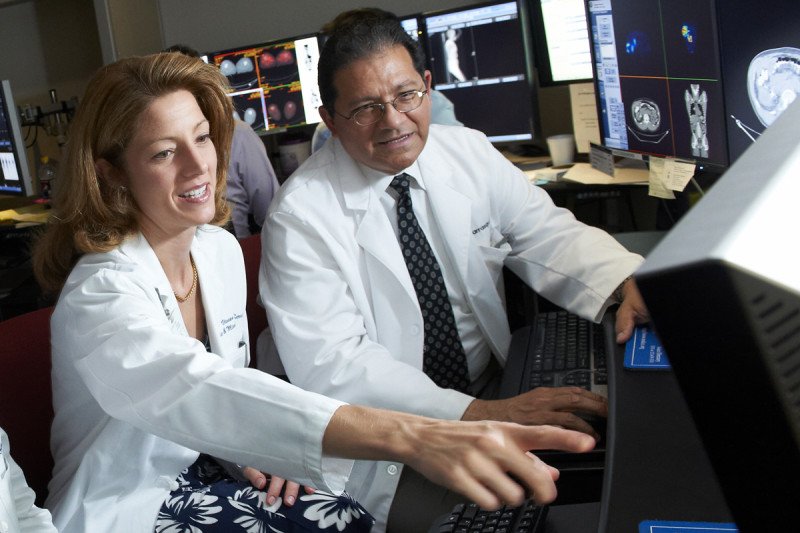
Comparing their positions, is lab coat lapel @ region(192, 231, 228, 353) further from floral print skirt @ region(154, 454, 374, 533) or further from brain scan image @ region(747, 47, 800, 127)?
brain scan image @ region(747, 47, 800, 127)

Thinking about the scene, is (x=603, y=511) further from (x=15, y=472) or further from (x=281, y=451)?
(x=15, y=472)

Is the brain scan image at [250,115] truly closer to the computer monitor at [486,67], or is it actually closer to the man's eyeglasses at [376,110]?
the computer monitor at [486,67]

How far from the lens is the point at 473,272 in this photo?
6.05 feet

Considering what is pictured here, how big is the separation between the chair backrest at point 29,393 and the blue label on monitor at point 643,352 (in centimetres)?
86

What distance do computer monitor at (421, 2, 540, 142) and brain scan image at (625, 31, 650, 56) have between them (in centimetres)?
109

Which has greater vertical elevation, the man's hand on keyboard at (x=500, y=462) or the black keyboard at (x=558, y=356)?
the man's hand on keyboard at (x=500, y=462)

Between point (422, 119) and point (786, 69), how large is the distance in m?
0.66

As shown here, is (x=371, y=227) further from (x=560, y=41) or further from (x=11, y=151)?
(x=11, y=151)

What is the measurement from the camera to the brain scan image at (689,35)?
185 cm

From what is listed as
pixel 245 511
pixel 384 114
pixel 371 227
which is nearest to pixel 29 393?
pixel 245 511

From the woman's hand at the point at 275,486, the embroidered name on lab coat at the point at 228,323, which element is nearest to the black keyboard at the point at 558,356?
the woman's hand at the point at 275,486

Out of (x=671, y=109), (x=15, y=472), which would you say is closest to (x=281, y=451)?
(x=15, y=472)

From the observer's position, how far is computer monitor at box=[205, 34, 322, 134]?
155 inches

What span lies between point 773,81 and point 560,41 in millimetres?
1628
